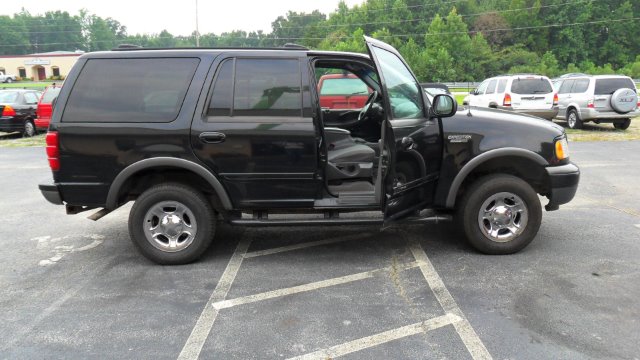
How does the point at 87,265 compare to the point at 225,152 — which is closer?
the point at 225,152

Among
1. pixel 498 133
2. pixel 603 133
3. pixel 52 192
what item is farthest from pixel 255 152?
pixel 603 133

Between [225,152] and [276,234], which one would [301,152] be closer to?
[225,152]

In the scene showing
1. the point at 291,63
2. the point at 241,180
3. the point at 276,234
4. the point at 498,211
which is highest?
the point at 291,63

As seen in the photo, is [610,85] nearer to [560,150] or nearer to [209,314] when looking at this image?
[560,150]

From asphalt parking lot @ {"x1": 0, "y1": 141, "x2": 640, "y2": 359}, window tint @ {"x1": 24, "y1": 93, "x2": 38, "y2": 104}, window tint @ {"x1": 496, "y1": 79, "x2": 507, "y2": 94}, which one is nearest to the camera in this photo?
asphalt parking lot @ {"x1": 0, "y1": 141, "x2": 640, "y2": 359}

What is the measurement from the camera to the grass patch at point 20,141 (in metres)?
13.9

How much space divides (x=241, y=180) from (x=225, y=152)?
287 millimetres

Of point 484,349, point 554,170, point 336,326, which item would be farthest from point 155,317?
point 554,170

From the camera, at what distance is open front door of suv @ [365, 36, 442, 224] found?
425cm

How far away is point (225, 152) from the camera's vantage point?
4.32 m

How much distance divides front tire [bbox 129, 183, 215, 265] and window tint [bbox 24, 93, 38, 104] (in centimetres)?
1405

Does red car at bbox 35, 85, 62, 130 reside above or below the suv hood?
below

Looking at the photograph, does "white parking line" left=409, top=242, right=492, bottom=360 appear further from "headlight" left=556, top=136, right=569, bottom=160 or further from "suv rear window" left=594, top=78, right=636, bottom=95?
"suv rear window" left=594, top=78, right=636, bottom=95

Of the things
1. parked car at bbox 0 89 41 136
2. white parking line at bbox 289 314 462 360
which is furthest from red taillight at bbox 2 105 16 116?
white parking line at bbox 289 314 462 360
